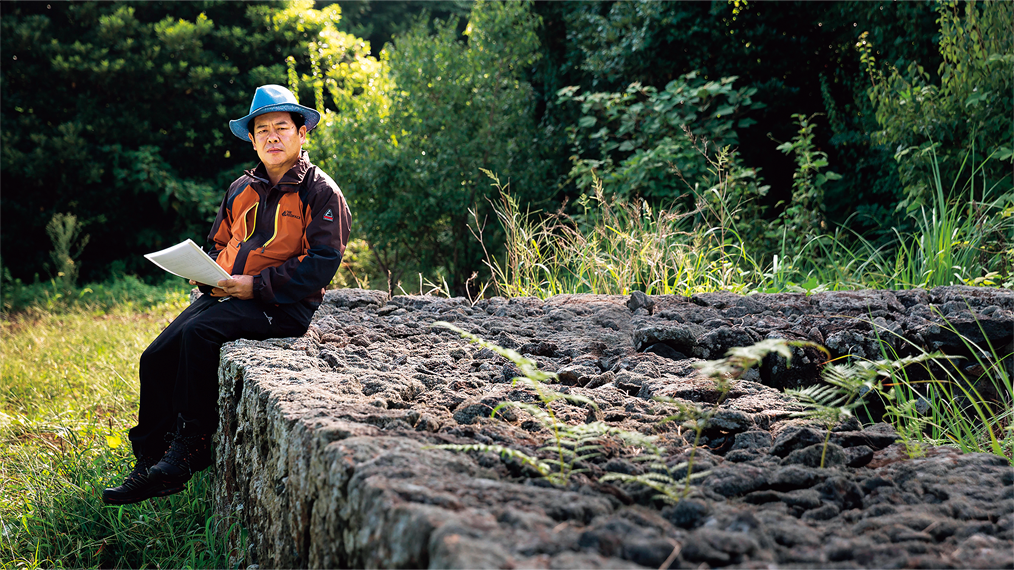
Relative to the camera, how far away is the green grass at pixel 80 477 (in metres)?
2.51

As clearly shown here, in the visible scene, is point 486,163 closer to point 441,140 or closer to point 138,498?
point 441,140

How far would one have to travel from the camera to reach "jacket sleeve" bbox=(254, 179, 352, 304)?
2779 mm

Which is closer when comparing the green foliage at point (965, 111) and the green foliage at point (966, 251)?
the green foliage at point (966, 251)

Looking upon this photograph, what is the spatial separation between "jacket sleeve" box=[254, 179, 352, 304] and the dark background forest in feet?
7.39

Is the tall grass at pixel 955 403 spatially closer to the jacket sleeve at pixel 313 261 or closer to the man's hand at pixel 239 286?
the jacket sleeve at pixel 313 261

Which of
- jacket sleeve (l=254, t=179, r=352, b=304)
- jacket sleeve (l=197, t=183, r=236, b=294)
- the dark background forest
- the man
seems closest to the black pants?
the man

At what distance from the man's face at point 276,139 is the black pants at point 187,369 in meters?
0.64

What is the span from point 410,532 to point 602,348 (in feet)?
6.09

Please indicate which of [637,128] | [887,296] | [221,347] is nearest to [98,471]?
[221,347]

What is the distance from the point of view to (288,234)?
2.90 m

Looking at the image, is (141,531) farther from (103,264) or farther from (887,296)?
(103,264)

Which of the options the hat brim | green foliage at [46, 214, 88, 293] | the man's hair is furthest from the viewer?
green foliage at [46, 214, 88, 293]

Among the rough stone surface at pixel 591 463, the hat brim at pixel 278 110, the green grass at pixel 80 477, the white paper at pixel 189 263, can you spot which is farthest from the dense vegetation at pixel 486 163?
the hat brim at pixel 278 110

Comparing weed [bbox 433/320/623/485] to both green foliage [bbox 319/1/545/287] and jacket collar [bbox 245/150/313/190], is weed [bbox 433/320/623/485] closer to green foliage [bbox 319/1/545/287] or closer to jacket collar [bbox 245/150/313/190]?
jacket collar [bbox 245/150/313/190]
